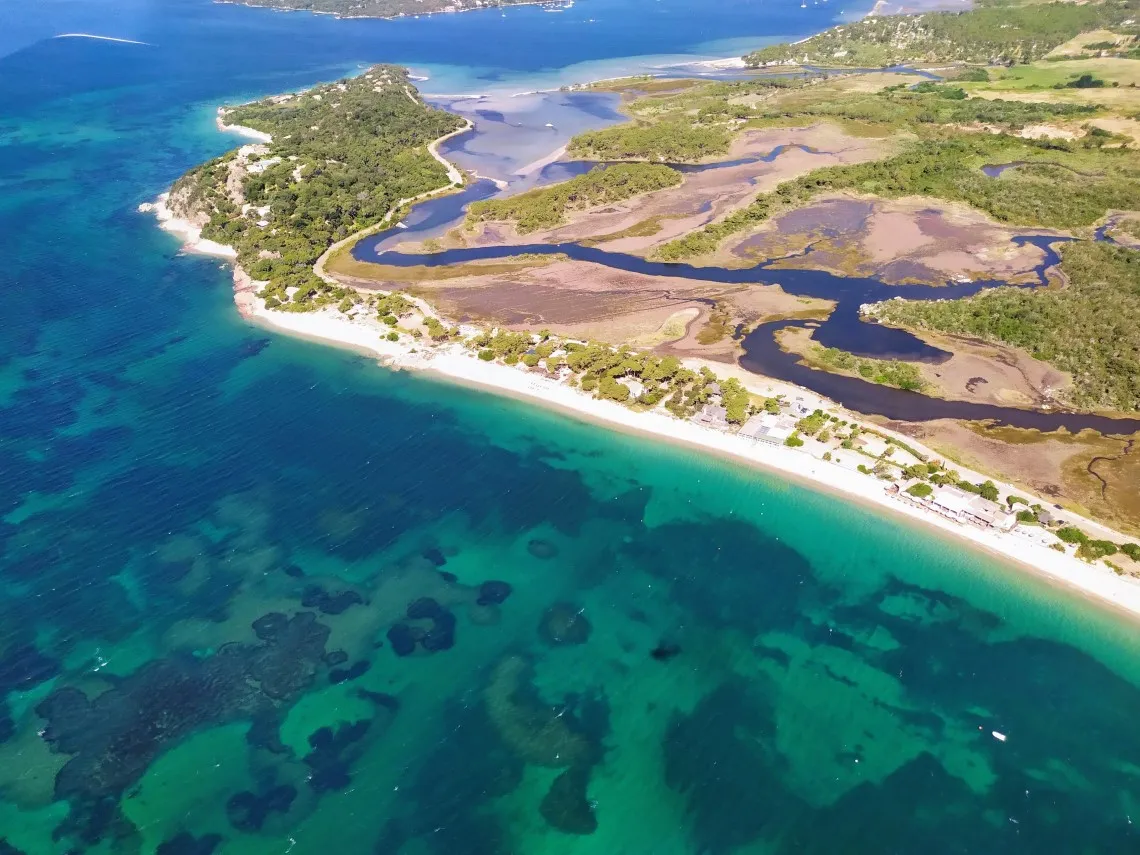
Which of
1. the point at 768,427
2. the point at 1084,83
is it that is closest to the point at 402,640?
the point at 768,427

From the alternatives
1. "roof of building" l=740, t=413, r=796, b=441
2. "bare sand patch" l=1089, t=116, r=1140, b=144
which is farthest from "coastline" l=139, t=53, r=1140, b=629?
"bare sand patch" l=1089, t=116, r=1140, b=144

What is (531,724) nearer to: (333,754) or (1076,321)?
(333,754)

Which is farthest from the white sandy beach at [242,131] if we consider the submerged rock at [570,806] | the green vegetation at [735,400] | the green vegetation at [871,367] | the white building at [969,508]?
the submerged rock at [570,806]

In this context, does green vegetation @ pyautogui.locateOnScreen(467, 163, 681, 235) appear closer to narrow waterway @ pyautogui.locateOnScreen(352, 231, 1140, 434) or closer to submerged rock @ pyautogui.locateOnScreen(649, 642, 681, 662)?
narrow waterway @ pyautogui.locateOnScreen(352, 231, 1140, 434)

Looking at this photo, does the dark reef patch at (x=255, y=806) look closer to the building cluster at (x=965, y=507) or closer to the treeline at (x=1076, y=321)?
the building cluster at (x=965, y=507)

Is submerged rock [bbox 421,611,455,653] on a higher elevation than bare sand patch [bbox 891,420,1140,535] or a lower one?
lower
